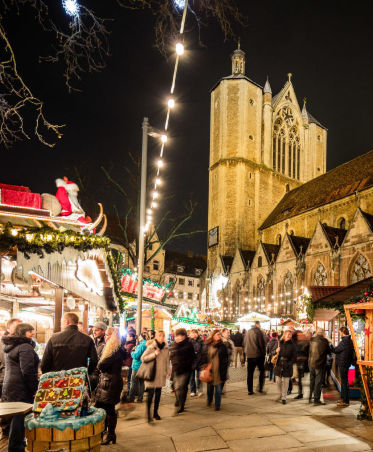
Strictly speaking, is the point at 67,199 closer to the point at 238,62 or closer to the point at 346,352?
the point at 346,352

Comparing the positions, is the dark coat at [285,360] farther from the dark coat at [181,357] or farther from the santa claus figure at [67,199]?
→ the santa claus figure at [67,199]

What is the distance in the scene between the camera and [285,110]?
2138 inches

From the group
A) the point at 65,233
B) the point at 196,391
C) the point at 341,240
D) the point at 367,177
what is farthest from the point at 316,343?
the point at 367,177

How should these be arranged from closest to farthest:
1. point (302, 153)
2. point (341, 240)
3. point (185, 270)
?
1. point (341, 240)
2. point (302, 153)
3. point (185, 270)

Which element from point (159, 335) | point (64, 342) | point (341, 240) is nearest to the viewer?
point (64, 342)

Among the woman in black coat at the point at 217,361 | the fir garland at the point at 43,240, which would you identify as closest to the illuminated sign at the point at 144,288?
the woman in black coat at the point at 217,361

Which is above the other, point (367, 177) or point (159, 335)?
point (367, 177)

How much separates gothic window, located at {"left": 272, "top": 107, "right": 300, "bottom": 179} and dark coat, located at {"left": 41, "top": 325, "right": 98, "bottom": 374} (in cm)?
4795

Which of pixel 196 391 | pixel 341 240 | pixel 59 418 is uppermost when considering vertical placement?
pixel 341 240

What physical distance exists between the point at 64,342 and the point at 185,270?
192ft

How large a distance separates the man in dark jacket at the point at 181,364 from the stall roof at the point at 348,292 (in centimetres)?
408

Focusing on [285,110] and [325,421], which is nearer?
[325,421]

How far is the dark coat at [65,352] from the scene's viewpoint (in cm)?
521

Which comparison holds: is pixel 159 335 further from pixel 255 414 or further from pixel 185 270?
pixel 185 270
